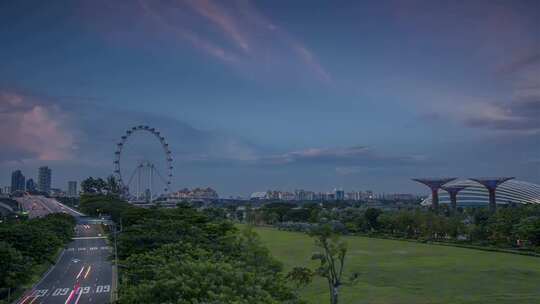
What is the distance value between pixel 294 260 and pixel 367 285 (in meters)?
16.6

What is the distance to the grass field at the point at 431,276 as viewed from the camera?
33406mm

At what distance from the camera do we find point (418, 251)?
64.2m

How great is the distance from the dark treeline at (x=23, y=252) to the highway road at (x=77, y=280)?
59.8 inches

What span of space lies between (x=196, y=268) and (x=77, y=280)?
32.7 m

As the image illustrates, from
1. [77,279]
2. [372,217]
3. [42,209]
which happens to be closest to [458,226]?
[372,217]

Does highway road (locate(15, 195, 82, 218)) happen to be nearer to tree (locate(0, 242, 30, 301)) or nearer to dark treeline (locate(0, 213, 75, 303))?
dark treeline (locate(0, 213, 75, 303))

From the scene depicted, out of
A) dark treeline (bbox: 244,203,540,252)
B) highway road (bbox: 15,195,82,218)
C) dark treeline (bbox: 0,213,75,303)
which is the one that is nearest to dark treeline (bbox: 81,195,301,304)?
dark treeline (bbox: 0,213,75,303)

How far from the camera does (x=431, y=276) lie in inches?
1670

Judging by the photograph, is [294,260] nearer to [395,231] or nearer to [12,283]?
[12,283]

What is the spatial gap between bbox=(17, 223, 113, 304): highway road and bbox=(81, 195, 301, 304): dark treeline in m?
4.36

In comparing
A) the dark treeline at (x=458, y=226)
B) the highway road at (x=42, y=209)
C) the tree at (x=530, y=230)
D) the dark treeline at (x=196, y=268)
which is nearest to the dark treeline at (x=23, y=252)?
the dark treeline at (x=196, y=268)

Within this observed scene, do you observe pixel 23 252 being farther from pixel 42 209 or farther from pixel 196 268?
pixel 42 209

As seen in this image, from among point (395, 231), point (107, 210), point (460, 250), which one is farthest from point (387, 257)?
point (107, 210)

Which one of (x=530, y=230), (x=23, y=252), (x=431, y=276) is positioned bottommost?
(x=431, y=276)
